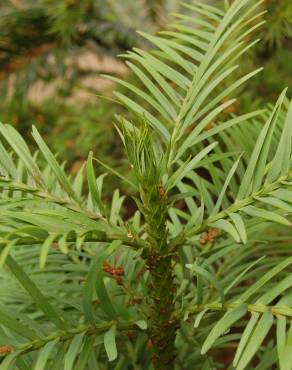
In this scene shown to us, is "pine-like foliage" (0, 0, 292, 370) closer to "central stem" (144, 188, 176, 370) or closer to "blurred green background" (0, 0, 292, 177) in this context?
"central stem" (144, 188, 176, 370)

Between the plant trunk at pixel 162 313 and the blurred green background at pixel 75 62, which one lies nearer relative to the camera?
the plant trunk at pixel 162 313

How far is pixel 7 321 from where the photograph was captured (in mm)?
249

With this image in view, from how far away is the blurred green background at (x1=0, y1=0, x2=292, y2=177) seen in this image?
657 millimetres

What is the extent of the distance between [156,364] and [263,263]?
0.30 ft

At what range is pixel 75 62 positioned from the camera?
29.2 inches

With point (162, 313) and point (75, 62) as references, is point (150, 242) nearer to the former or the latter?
point (162, 313)

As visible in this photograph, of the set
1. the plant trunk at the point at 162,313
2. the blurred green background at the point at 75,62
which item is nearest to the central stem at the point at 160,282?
the plant trunk at the point at 162,313

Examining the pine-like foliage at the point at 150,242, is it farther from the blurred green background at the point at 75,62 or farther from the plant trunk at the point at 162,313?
the blurred green background at the point at 75,62

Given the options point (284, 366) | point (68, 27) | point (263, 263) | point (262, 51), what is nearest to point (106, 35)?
point (68, 27)

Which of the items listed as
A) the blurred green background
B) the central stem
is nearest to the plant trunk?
the central stem

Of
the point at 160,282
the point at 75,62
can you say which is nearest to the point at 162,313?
the point at 160,282

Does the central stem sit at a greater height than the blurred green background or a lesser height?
lesser

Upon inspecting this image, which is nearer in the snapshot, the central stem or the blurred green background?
the central stem

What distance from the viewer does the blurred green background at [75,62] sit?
66 centimetres
